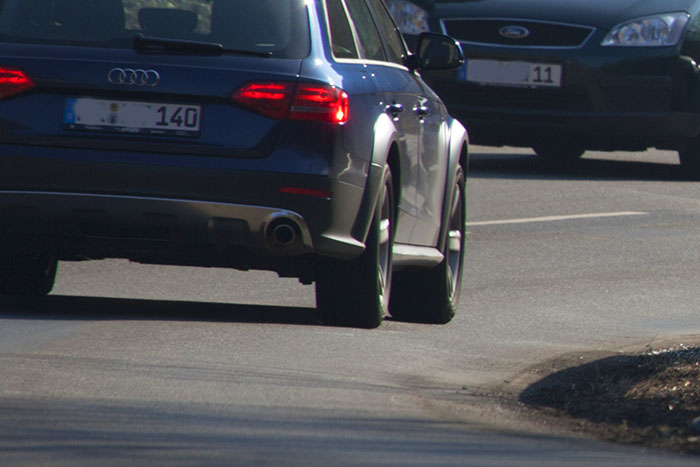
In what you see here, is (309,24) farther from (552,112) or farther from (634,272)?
(552,112)

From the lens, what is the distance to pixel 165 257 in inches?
318

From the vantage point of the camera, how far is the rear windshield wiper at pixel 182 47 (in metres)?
7.93

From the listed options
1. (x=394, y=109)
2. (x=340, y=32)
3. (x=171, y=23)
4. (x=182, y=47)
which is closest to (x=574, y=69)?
(x=394, y=109)

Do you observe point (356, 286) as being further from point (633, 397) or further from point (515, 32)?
point (515, 32)

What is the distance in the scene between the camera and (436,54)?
9570 mm

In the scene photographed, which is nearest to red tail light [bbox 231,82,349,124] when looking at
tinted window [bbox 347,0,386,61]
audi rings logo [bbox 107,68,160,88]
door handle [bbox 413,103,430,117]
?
audi rings logo [bbox 107,68,160,88]

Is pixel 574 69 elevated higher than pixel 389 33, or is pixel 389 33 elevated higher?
pixel 389 33

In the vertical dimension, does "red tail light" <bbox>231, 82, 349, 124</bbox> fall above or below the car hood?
above

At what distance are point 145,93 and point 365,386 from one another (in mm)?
1819

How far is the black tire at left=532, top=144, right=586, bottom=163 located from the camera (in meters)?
18.6

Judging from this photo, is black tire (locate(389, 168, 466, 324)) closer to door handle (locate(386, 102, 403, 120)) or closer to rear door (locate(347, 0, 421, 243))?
rear door (locate(347, 0, 421, 243))

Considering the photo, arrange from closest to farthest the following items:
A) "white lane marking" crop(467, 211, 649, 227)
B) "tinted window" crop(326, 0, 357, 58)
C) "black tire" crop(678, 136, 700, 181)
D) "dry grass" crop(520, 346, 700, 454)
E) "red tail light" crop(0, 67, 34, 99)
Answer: "dry grass" crop(520, 346, 700, 454)
"red tail light" crop(0, 67, 34, 99)
"tinted window" crop(326, 0, 357, 58)
"white lane marking" crop(467, 211, 649, 227)
"black tire" crop(678, 136, 700, 181)

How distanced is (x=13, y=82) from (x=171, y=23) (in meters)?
0.64

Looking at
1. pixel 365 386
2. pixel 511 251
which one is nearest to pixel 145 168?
pixel 365 386
